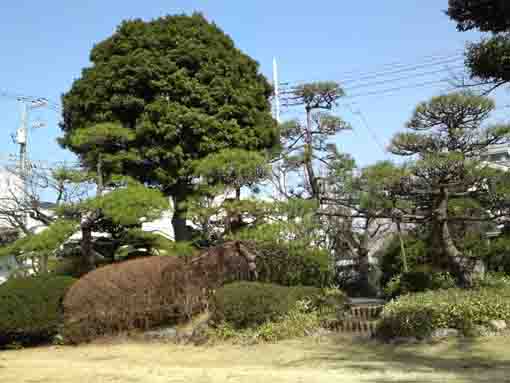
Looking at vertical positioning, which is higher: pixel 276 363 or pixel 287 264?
pixel 287 264

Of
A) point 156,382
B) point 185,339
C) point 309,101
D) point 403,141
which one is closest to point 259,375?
point 156,382

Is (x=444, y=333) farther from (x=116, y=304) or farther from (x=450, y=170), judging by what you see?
(x=116, y=304)

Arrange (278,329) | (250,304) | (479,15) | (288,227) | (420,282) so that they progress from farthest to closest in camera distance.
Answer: (288,227) < (420,282) < (250,304) < (278,329) < (479,15)

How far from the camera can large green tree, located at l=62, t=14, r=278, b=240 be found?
50.8ft

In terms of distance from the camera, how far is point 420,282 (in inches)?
484

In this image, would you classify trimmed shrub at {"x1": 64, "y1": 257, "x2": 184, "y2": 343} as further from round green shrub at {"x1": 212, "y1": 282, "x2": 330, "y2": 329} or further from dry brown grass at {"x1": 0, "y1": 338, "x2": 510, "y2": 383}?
round green shrub at {"x1": 212, "y1": 282, "x2": 330, "y2": 329}

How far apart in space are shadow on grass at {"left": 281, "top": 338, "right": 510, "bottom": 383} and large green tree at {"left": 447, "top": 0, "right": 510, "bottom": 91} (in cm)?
354

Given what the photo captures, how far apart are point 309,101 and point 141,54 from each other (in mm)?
4848

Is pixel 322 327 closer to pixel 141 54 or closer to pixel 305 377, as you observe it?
pixel 305 377

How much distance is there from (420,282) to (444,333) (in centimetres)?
393

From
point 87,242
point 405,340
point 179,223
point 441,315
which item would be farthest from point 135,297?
point 441,315

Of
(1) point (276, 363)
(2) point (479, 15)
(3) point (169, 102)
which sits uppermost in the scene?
(3) point (169, 102)

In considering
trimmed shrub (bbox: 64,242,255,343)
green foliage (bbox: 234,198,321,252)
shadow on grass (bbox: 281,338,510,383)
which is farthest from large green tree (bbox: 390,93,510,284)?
trimmed shrub (bbox: 64,242,255,343)

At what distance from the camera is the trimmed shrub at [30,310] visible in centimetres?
1101
